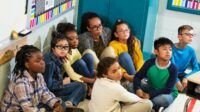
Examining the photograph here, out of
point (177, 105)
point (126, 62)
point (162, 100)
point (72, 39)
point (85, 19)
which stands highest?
point (85, 19)

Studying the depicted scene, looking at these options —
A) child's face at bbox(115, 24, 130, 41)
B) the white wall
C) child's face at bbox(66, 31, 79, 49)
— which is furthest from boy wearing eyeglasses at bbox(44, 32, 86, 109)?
the white wall

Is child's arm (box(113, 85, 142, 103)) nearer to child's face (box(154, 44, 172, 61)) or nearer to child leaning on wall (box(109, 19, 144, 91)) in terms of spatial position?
child's face (box(154, 44, 172, 61))

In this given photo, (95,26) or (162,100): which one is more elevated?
(95,26)

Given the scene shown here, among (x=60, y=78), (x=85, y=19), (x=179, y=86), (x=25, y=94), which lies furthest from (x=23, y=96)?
(x=179, y=86)

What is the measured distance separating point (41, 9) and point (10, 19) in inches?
21.2

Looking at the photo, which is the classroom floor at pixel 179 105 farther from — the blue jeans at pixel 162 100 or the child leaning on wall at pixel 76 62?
the child leaning on wall at pixel 76 62

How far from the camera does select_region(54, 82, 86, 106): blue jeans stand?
3144 mm

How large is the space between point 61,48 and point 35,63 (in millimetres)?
434

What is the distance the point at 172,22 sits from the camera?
4.55 m

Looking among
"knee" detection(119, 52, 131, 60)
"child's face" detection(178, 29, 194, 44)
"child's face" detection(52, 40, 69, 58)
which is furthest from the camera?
"child's face" detection(178, 29, 194, 44)

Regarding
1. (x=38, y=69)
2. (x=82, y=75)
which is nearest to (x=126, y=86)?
(x=82, y=75)

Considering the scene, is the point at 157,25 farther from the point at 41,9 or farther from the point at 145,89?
the point at 41,9

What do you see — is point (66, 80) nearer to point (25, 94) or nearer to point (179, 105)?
point (25, 94)

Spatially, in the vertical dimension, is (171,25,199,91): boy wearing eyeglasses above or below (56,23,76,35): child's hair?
below
